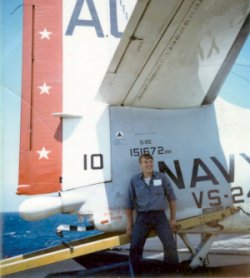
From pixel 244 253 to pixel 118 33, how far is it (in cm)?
368

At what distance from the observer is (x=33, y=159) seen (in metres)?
3.91

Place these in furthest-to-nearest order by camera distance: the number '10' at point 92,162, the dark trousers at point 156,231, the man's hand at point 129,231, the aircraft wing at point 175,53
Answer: the number '10' at point 92,162, the man's hand at point 129,231, the dark trousers at point 156,231, the aircraft wing at point 175,53

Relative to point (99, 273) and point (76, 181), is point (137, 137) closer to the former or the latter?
point (76, 181)

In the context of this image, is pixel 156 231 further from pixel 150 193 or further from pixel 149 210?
pixel 150 193

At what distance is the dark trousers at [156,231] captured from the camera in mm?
3586

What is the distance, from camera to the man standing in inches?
142

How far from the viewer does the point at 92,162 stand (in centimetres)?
381

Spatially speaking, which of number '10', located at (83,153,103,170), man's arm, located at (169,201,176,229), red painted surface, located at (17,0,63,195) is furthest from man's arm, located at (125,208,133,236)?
red painted surface, located at (17,0,63,195)

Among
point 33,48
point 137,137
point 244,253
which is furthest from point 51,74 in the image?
point 244,253

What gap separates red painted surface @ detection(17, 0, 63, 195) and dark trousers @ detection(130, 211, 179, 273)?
0.93 metres

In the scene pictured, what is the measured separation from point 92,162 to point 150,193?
0.69 meters

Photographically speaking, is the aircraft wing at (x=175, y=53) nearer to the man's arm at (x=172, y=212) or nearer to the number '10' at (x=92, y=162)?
the number '10' at (x=92, y=162)

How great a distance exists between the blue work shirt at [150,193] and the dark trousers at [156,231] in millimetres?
75

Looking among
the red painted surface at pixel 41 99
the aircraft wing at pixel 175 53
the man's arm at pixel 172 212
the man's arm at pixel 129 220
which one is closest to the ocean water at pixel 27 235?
the red painted surface at pixel 41 99
